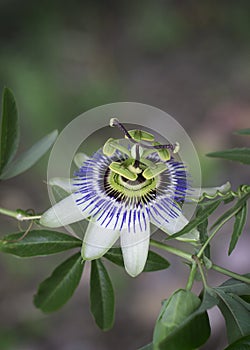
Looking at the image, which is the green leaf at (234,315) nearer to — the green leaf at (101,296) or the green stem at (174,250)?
the green stem at (174,250)

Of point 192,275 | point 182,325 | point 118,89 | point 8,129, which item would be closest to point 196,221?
point 192,275

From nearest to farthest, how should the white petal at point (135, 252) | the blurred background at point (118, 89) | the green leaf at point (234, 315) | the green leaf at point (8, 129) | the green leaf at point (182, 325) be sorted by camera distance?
the green leaf at point (182, 325)
the green leaf at point (234, 315)
the white petal at point (135, 252)
the green leaf at point (8, 129)
the blurred background at point (118, 89)

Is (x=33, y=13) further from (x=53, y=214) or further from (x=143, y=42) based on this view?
(x=53, y=214)

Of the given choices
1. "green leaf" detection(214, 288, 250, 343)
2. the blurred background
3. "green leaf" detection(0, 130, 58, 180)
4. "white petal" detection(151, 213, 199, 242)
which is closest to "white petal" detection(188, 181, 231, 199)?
"white petal" detection(151, 213, 199, 242)

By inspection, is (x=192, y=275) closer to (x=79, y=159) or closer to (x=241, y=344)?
(x=241, y=344)

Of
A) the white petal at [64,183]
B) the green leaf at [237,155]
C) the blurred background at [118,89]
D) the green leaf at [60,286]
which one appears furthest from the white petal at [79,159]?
the blurred background at [118,89]

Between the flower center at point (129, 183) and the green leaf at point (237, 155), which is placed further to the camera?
the flower center at point (129, 183)

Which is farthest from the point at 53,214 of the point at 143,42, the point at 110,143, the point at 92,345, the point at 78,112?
the point at 143,42

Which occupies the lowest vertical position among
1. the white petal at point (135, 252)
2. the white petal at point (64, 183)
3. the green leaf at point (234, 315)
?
the green leaf at point (234, 315)
